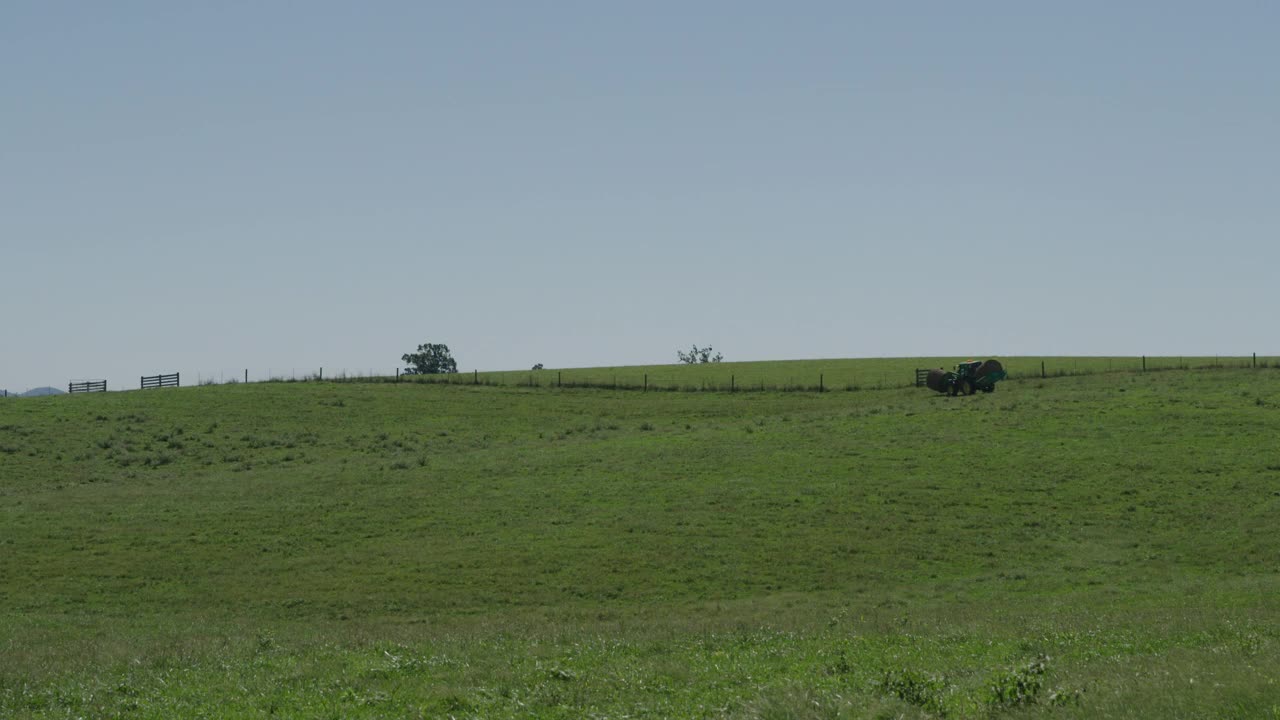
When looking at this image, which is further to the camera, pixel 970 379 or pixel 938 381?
pixel 938 381

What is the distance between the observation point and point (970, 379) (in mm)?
84812

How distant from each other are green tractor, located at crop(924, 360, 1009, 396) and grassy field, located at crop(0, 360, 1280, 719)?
4.67 m

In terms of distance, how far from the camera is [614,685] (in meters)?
16.2

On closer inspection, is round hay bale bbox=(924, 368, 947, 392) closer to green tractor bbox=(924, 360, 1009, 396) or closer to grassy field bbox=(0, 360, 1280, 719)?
green tractor bbox=(924, 360, 1009, 396)

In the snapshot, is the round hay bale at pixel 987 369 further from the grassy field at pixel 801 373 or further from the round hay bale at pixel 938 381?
the grassy field at pixel 801 373

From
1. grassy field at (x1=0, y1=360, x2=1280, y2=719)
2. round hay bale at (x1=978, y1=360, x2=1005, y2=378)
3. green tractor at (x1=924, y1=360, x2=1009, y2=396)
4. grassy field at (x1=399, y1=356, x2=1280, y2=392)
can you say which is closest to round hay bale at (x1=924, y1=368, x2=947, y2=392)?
green tractor at (x1=924, y1=360, x2=1009, y2=396)

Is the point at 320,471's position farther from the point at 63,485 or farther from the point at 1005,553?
the point at 1005,553

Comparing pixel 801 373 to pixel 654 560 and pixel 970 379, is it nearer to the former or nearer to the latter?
pixel 970 379

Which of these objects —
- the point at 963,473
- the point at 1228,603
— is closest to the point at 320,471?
the point at 963,473

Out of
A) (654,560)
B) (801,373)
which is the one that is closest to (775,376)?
(801,373)

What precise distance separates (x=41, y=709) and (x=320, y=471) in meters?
43.2

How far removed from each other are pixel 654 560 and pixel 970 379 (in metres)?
53.3

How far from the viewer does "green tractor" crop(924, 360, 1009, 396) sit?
8481 cm

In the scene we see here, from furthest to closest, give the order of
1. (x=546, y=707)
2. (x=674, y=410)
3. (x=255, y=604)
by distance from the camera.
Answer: (x=674, y=410)
(x=255, y=604)
(x=546, y=707)
